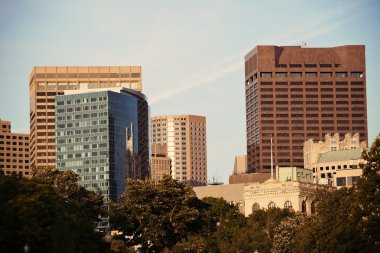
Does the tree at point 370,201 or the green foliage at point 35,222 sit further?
the tree at point 370,201

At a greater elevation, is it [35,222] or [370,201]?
[370,201]

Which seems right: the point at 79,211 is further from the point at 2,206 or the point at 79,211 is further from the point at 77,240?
the point at 2,206

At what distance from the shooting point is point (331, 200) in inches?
7456

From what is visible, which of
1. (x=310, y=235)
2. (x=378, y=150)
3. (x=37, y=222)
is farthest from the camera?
(x=310, y=235)

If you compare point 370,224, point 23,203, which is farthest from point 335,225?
point 23,203

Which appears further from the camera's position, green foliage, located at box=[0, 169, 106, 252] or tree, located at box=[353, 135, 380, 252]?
tree, located at box=[353, 135, 380, 252]

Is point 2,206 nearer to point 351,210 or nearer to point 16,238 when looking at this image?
point 16,238

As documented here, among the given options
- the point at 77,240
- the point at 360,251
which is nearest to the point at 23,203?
the point at 77,240

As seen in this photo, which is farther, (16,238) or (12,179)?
(12,179)

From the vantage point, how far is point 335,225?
7028 inches

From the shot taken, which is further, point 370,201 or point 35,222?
point 370,201

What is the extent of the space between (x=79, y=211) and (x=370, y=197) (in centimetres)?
5663

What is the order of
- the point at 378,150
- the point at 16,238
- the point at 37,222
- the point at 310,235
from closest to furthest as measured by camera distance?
the point at 16,238 → the point at 37,222 → the point at 378,150 → the point at 310,235

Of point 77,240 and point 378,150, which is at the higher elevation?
point 378,150
